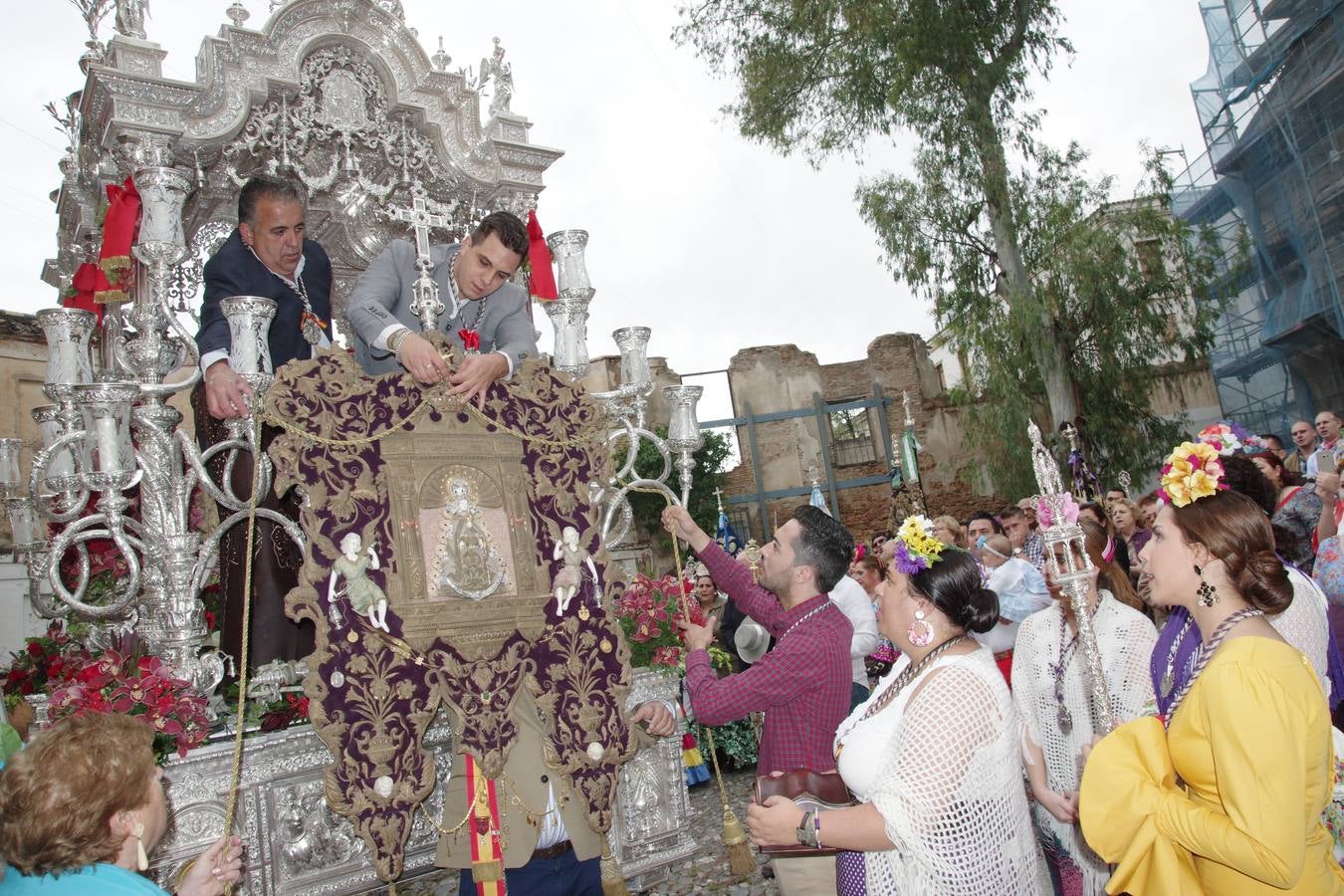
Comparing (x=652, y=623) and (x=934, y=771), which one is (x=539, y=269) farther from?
(x=934, y=771)

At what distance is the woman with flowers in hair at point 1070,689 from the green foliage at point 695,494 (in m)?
14.9

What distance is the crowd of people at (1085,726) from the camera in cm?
222

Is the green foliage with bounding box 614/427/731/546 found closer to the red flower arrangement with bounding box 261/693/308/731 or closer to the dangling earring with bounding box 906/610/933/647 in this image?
the red flower arrangement with bounding box 261/693/308/731

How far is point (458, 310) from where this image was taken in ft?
14.4

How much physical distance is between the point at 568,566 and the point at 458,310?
4.28ft

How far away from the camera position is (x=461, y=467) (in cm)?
386

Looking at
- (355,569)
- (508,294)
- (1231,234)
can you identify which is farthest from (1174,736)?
(1231,234)

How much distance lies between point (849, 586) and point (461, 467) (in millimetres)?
3134

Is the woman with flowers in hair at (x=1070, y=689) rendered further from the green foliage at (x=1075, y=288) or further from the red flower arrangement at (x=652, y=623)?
the green foliage at (x=1075, y=288)

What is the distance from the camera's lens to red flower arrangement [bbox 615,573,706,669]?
4.58 meters

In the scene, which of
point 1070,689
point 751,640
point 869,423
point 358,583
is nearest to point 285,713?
point 358,583

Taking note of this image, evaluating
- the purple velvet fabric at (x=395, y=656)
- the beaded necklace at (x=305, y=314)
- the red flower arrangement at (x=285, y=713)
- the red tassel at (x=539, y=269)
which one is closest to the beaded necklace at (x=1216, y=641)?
the purple velvet fabric at (x=395, y=656)

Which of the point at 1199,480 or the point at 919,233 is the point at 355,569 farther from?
the point at 919,233

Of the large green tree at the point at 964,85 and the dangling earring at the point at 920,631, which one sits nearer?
the dangling earring at the point at 920,631
